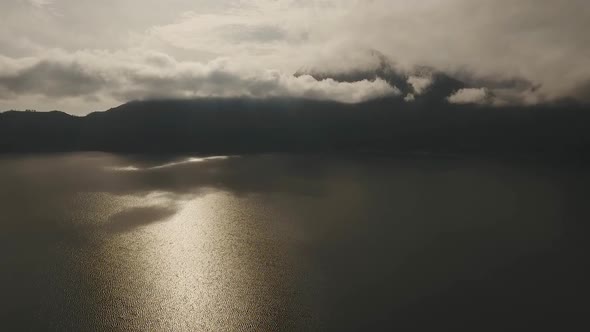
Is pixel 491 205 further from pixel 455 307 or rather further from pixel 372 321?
pixel 372 321

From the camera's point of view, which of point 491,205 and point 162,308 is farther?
point 491,205

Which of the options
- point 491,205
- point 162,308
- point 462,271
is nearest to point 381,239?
point 462,271

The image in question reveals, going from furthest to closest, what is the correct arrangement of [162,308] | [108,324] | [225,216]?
[225,216] → [162,308] → [108,324]

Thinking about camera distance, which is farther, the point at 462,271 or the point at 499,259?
the point at 499,259

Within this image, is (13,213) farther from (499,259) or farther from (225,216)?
(499,259)

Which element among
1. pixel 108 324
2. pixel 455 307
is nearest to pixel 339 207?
pixel 455 307

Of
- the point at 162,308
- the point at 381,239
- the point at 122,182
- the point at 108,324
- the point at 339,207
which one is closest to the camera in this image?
the point at 108,324
